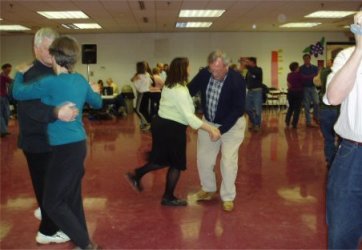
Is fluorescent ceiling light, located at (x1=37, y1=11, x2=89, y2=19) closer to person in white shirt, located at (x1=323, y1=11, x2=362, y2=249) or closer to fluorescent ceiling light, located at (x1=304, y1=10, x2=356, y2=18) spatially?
fluorescent ceiling light, located at (x1=304, y1=10, x2=356, y2=18)

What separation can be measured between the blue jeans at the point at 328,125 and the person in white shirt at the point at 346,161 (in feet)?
9.52

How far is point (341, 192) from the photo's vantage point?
178 cm

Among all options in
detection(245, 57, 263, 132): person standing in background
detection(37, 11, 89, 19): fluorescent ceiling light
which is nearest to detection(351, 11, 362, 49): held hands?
detection(245, 57, 263, 132): person standing in background

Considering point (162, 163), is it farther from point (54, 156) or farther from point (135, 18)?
point (135, 18)

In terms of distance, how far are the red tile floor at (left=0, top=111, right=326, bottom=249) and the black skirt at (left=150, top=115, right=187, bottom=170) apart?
1.43 feet

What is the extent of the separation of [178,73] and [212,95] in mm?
375

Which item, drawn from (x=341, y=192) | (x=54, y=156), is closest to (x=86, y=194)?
(x=54, y=156)

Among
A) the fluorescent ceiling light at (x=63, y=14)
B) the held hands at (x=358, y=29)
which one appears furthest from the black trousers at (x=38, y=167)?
the fluorescent ceiling light at (x=63, y=14)

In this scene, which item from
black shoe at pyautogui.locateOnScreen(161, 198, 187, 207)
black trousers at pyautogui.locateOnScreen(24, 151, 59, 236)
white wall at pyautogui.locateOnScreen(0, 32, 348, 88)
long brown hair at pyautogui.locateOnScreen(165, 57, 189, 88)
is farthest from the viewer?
white wall at pyautogui.locateOnScreen(0, 32, 348, 88)

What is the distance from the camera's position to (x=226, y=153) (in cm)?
360

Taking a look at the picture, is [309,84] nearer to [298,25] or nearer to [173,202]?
[298,25]

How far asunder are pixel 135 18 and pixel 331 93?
34.5ft

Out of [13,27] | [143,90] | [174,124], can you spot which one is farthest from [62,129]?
[13,27]

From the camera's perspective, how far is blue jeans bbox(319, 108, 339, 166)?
4.62 meters
